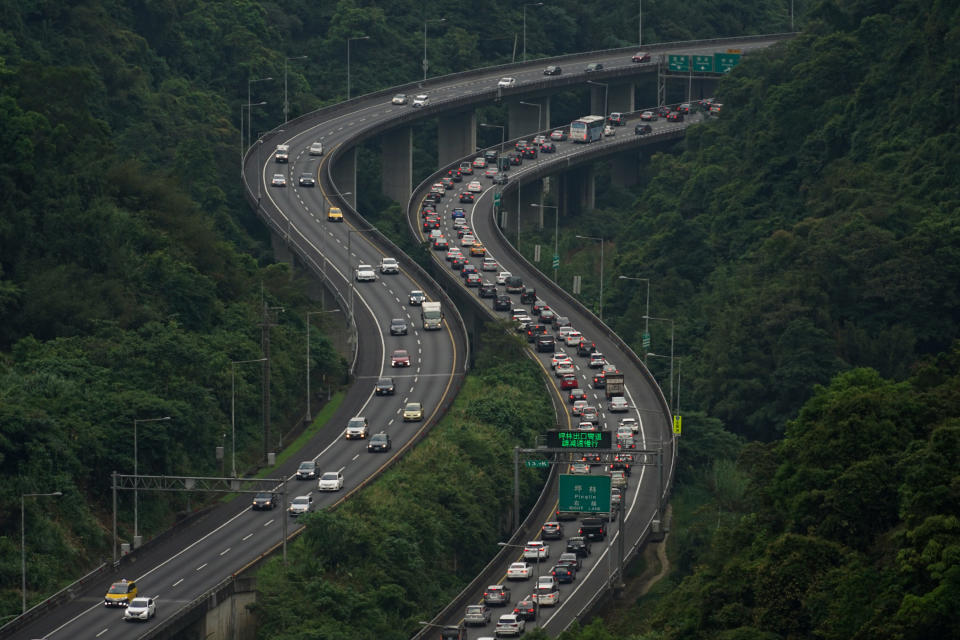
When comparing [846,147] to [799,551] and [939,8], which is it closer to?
[939,8]

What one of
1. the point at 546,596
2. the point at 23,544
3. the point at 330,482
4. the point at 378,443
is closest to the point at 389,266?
the point at 378,443

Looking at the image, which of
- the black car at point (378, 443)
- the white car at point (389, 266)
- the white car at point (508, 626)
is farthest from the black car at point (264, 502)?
the white car at point (389, 266)

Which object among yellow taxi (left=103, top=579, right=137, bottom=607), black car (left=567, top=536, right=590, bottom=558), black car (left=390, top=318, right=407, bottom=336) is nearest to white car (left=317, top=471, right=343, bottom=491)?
Result: black car (left=567, top=536, right=590, bottom=558)

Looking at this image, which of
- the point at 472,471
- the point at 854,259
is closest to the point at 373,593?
the point at 472,471

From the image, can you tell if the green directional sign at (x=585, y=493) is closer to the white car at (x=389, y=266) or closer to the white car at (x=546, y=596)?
the white car at (x=546, y=596)

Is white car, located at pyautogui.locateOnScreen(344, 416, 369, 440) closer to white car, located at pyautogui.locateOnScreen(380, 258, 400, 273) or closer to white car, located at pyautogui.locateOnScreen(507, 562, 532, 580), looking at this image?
white car, located at pyautogui.locateOnScreen(507, 562, 532, 580)

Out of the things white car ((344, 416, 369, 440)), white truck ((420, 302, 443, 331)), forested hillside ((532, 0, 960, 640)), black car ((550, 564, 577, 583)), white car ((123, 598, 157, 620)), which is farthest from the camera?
white truck ((420, 302, 443, 331))
